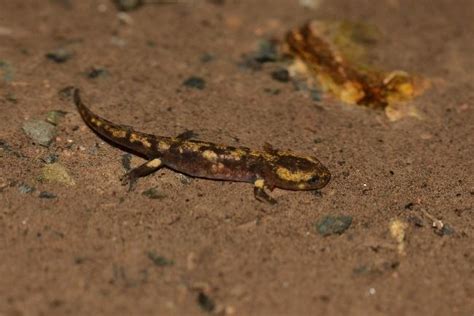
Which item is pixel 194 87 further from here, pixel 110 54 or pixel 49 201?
pixel 49 201

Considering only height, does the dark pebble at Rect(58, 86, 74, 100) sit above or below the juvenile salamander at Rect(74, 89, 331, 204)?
below

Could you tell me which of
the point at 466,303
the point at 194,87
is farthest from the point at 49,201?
the point at 466,303

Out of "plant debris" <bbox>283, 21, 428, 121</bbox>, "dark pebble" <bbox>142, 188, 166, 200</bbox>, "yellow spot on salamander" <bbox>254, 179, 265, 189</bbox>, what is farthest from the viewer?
"plant debris" <bbox>283, 21, 428, 121</bbox>

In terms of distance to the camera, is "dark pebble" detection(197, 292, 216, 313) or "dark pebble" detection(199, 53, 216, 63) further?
"dark pebble" detection(199, 53, 216, 63)

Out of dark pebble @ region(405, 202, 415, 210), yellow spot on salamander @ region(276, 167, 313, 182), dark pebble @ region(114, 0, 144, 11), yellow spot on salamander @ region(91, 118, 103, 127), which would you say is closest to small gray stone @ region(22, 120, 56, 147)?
yellow spot on salamander @ region(91, 118, 103, 127)

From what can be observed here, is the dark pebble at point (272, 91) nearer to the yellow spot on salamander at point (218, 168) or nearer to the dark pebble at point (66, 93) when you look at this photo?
the yellow spot on salamander at point (218, 168)

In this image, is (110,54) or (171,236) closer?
(171,236)

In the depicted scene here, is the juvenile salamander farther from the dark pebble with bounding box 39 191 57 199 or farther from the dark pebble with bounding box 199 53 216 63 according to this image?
the dark pebble with bounding box 199 53 216 63
